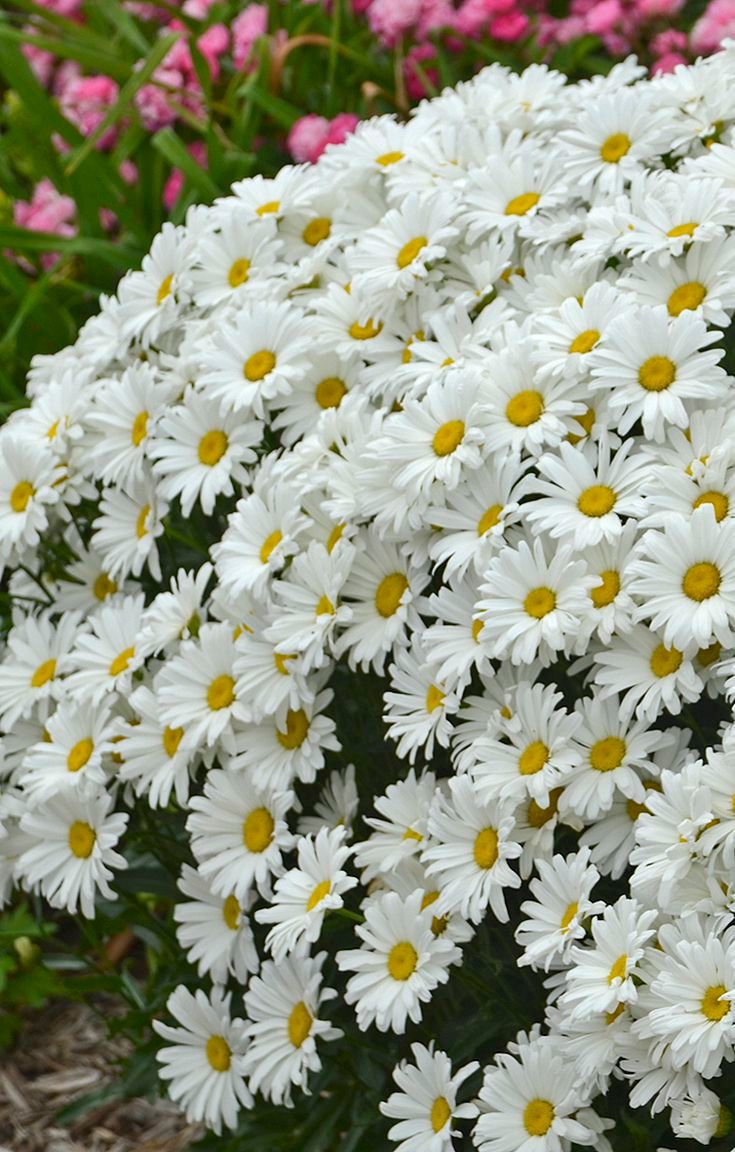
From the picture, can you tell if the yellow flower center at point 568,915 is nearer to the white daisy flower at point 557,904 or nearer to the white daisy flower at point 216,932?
the white daisy flower at point 557,904

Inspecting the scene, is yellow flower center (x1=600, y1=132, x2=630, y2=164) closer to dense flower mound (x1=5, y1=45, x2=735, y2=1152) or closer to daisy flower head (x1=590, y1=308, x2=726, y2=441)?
dense flower mound (x1=5, y1=45, x2=735, y2=1152)

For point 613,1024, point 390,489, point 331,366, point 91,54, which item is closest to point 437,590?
point 390,489

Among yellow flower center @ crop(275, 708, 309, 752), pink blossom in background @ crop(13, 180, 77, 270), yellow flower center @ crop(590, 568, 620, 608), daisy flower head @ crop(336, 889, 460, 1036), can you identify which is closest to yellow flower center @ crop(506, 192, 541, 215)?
yellow flower center @ crop(590, 568, 620, 608)

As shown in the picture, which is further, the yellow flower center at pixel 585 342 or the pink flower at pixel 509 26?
the pink flower at pixel 509 26

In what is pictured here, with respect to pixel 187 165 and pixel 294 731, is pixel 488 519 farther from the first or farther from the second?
pixel 187 165

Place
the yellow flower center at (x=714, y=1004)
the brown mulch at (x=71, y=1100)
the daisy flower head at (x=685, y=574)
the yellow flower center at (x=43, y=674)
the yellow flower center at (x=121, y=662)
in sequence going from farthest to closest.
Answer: the brown mulch at (x=71, y=1100) < the yellow flower center at (x=43, y=674) < the yellow flower center at (x=121, y=662) < the daisy flower head at (x=685, y=574) < the yellow flower center at (x=714, y=1004)

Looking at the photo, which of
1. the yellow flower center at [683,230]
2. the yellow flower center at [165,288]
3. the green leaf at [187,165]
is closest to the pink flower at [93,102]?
the green leaf at [187,165]

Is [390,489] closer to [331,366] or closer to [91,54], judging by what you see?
[331,366]
